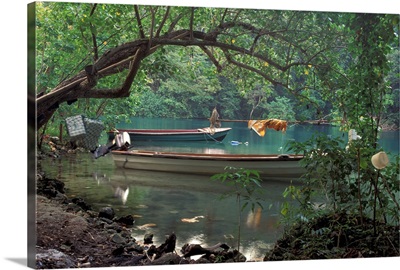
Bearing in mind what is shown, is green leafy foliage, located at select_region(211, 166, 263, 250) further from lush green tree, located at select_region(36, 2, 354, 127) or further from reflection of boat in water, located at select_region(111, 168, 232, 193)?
lush green tree, located at select_region(36, 2, 354, 127)

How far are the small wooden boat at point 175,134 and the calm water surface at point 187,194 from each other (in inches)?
2.1

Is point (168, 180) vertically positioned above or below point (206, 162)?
below

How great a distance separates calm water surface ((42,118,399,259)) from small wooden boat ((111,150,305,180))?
6 cm

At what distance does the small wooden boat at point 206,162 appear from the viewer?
17.0ft

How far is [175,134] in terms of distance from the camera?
5.26m

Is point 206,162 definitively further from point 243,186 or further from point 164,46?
point 164,46

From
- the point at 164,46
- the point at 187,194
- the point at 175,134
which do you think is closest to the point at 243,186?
the point at 187,194

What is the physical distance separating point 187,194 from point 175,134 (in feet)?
1.60

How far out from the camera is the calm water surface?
16.4ft

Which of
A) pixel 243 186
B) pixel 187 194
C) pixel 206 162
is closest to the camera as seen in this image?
pixel 243 186

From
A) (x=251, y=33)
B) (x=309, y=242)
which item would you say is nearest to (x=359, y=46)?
(x=251, y=33)

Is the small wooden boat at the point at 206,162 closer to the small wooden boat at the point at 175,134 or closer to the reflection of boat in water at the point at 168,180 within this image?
the reflection of boat in water at the point at 168,180

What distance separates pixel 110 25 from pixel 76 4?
39 cm

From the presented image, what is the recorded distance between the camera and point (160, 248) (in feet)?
16.1
